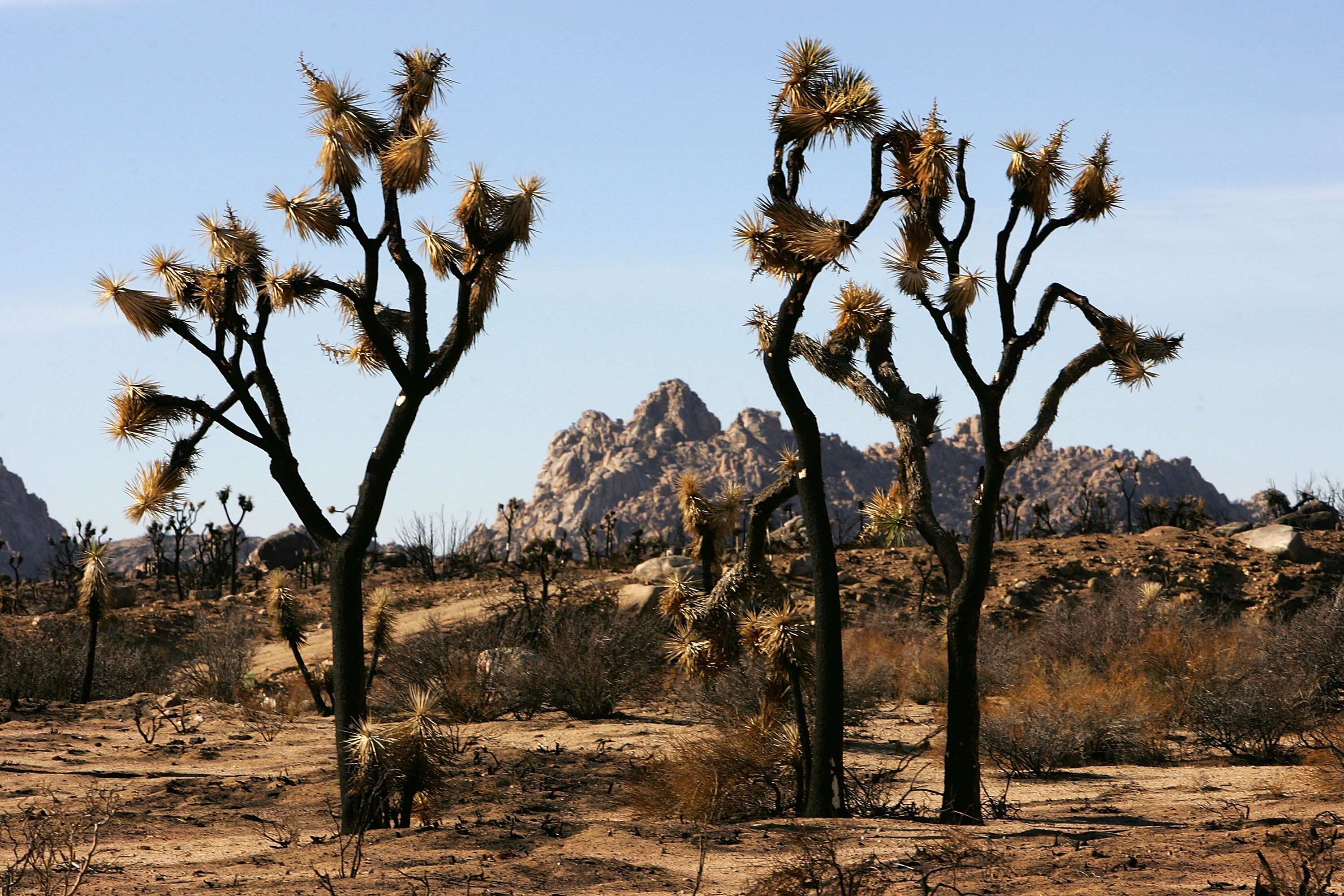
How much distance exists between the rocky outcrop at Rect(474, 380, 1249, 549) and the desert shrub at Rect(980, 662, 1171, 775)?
278 feet

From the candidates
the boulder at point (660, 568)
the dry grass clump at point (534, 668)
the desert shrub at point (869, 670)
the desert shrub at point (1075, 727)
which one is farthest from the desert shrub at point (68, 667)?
the desert shrub at point (1075, 727)

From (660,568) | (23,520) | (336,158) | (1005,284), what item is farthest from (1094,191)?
(23,520)

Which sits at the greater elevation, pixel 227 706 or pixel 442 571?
pixel 442 571

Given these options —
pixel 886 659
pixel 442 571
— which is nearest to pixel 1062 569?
pixel 886 659

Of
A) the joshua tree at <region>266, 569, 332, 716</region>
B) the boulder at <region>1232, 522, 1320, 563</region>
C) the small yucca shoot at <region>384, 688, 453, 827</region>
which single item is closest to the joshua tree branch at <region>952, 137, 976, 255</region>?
the small yucca shoot at <region>384, 688, 453, 827</region>

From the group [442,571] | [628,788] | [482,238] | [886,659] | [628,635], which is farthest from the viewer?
[442,571]

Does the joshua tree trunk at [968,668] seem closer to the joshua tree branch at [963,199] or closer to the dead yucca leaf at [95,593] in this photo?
the joshua tree branch at [963,199]

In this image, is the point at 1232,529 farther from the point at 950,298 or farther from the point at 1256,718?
the point at 950,298

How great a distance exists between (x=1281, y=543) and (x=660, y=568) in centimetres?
1368

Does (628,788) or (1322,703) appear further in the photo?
(1322,703)

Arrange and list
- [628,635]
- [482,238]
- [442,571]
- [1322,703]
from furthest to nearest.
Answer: [442,571] → [628,635] → [1322,703] → [482,238]

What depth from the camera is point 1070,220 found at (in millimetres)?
9461

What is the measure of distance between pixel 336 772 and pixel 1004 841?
709 centimetres

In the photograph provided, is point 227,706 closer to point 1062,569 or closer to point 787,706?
point 787,706
